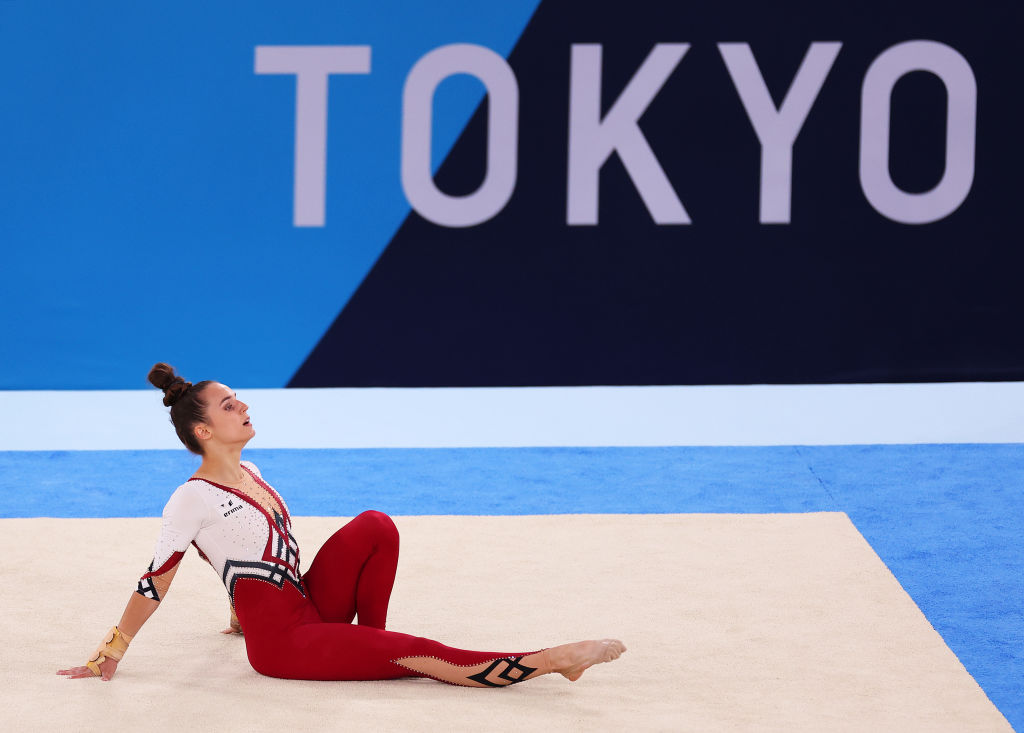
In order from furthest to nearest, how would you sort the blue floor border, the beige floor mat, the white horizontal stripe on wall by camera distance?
the white horizontal stripe on wall < the blue floor border < the beige floor mat

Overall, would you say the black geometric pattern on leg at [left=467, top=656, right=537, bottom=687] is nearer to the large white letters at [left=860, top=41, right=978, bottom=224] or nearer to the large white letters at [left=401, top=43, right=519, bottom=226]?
the large white letters at [left=401, top=43, right=519, bottom=226]

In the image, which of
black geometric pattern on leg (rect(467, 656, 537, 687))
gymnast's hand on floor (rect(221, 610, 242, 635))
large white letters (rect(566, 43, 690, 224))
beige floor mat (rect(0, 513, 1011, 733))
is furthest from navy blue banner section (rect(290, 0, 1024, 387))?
black geometric pattern on leg (rect(467, 656, 537, 687))

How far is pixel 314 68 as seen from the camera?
6.23m

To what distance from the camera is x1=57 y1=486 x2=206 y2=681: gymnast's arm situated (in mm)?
3217

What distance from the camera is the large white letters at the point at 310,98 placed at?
621 cm

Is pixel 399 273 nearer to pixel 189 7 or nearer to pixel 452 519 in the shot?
pixel 189 7

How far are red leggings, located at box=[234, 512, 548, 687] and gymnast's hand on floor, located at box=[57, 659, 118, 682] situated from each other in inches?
11.7

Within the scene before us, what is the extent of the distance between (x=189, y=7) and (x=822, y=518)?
341 centimetres

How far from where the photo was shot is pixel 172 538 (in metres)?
3.22

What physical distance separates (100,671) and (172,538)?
1.18 feet

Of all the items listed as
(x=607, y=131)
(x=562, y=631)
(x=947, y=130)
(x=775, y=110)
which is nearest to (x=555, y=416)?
(x=607, y=131)

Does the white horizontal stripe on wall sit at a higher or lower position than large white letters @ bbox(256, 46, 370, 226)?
lower

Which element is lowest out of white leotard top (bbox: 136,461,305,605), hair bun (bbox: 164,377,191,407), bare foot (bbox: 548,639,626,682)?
bare foot (bbox: 548,639,626,682)

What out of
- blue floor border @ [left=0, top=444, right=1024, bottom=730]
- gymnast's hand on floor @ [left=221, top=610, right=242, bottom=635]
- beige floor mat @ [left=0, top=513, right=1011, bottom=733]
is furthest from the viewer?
blue floor border @ [left=0, top=444, right=1024, bottom=730]
